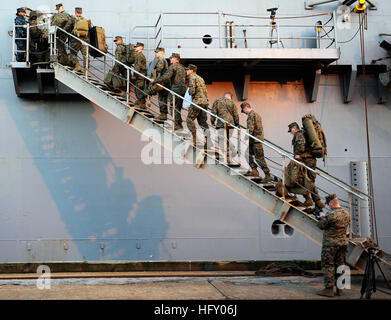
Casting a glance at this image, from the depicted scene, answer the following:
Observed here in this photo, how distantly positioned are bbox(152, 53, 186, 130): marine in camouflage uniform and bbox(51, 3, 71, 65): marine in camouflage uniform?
2.60 metres

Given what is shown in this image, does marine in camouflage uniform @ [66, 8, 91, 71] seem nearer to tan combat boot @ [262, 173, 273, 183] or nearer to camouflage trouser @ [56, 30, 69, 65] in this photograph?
camouflage trouser @ [56, 30, 69, 65]

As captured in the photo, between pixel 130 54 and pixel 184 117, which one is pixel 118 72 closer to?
pixel 130 54

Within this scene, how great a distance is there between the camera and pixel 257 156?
887 centimetres

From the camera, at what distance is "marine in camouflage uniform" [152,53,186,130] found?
9.29 metres

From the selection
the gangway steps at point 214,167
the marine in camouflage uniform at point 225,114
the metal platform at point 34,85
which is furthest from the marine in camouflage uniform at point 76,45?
the marine in camouflage uniform at point 225,114

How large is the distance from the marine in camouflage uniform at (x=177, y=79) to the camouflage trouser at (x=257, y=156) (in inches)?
58.6

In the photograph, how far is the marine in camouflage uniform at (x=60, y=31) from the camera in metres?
10.4

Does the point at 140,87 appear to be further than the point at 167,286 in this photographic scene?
Yes

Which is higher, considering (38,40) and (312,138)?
(38,40)

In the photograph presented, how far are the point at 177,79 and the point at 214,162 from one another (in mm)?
1933

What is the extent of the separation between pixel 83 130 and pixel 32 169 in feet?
5.02

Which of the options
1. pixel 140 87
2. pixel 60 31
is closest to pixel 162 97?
pixel 140 87

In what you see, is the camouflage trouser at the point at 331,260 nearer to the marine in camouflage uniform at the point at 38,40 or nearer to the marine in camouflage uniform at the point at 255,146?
the marine in camouflage uniform at the point at 255,146
